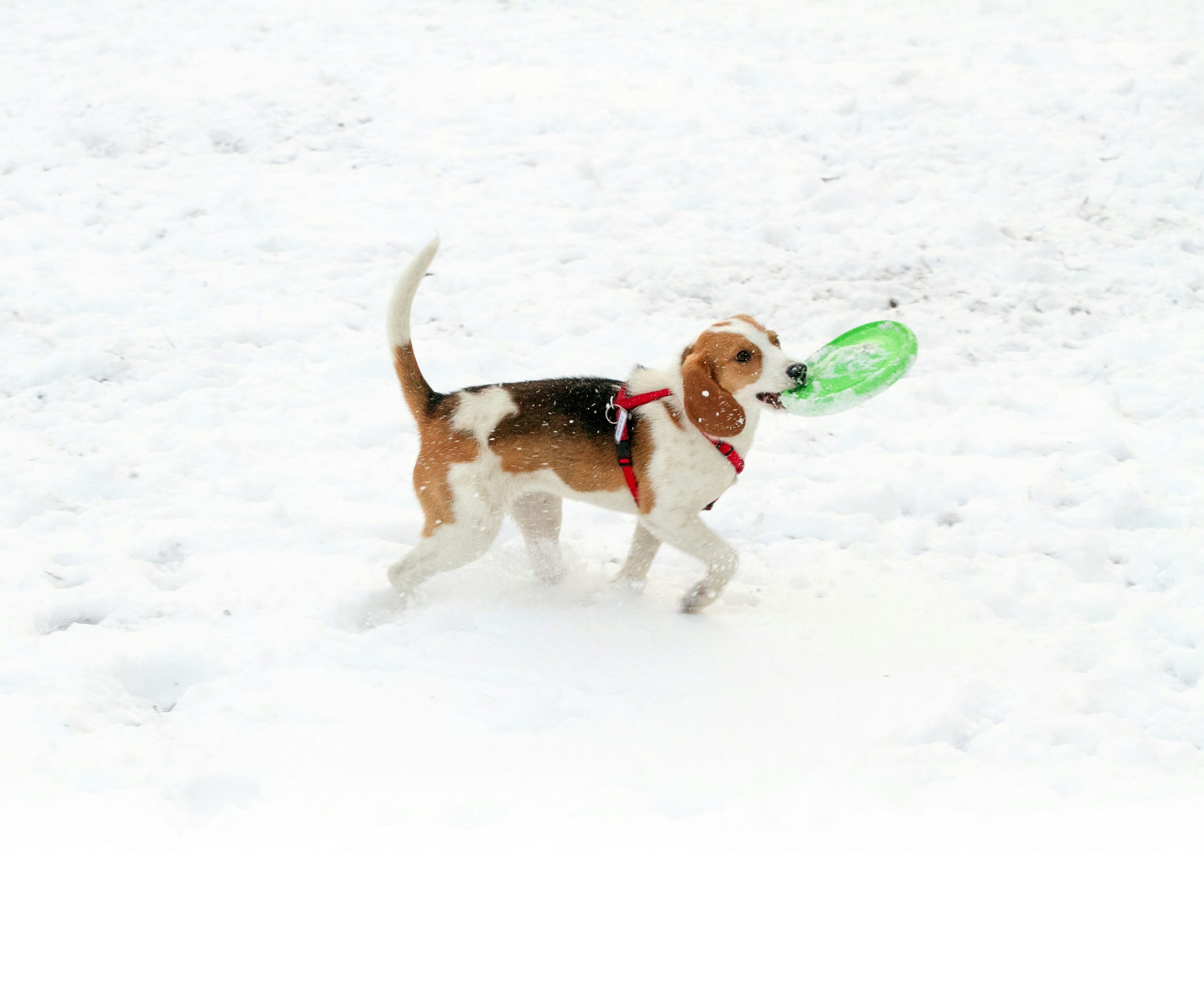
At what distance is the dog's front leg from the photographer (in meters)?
3.78

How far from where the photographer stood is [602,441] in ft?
12.3

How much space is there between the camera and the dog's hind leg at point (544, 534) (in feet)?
13.7

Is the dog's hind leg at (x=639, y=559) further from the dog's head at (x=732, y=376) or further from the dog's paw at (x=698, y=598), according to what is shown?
the dog's head at (x=732, y=376)

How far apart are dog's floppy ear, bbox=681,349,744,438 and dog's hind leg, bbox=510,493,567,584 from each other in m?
0.79

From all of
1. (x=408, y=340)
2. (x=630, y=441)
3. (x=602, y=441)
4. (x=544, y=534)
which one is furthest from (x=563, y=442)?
(x=408, y=340)

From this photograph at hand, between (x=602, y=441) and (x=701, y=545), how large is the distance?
0.53 m

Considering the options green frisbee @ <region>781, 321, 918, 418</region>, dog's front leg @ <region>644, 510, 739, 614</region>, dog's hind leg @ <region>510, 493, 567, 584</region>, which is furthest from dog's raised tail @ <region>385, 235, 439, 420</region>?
green frisbee @ <region>781, 321, 918, 418</region>

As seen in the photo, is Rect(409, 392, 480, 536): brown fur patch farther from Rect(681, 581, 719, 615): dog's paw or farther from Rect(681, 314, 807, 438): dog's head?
Rect(681, 581, 719, 615): dog's paw

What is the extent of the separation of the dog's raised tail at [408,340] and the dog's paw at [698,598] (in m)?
1.22

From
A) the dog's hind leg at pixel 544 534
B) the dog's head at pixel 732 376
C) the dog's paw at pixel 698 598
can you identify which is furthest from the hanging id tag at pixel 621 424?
the dog's paw at pixel 698 598

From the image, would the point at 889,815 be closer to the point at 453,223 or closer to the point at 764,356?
the point at 764,356

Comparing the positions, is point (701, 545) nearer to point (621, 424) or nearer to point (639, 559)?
point (639, 559)

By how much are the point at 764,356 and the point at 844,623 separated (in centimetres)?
107

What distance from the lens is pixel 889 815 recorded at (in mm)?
2859
